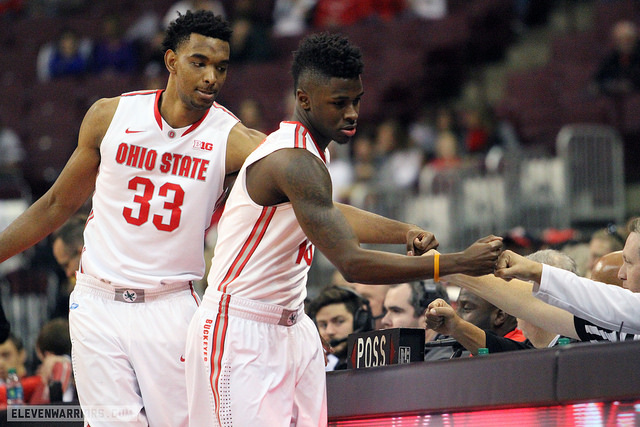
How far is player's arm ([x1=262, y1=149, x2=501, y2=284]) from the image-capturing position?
3.48 meters

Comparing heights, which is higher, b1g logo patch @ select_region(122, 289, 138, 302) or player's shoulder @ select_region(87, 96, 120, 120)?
player's shoulder @ select_region(87, 96, 120, 120)

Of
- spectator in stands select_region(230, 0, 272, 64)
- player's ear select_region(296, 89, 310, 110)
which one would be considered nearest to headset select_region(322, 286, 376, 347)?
player's ear select_region(296, 89, 310, 110)

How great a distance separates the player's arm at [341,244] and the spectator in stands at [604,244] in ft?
11.8

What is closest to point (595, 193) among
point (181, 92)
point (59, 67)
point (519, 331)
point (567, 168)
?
point (567, 168)

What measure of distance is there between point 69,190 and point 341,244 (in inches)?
61.2

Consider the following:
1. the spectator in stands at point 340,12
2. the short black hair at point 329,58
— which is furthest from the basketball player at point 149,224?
the spectator in stands at point 340,12

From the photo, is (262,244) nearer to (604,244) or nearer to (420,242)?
(420,242)

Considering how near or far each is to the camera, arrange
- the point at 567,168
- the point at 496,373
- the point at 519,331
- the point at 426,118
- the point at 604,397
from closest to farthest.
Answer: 1. the point at 604,397
2. the point at 496,373
3. the point at 519,331
4. the point at 567,168
5. the point at 426,118

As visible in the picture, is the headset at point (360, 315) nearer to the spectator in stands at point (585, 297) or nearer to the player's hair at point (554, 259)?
the player's hair at point (554, 259)

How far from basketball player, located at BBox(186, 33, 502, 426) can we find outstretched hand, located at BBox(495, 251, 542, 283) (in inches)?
15.4

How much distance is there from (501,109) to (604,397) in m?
8.91

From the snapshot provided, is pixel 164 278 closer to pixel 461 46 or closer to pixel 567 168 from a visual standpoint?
pixel 567 168

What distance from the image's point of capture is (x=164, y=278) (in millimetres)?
4281

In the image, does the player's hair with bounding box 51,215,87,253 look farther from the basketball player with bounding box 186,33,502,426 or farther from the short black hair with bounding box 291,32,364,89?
the short black hair with bounding box 291,32,364,89
